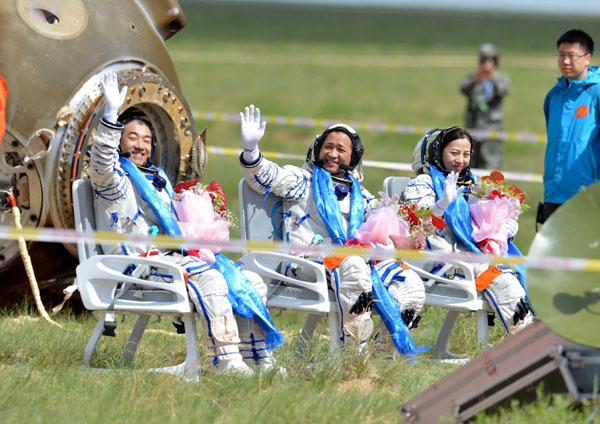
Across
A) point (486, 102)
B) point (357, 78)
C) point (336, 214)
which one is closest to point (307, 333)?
point (336, 214)

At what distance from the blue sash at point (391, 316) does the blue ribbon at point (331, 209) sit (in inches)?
11.9

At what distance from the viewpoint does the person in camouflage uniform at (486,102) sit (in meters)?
12.9

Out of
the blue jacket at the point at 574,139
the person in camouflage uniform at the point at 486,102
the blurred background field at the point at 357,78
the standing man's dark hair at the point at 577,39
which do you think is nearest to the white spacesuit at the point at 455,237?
the blue jacket at the point at 574,139

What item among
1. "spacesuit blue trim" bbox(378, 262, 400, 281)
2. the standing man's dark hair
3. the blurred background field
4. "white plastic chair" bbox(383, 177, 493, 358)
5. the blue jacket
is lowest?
"white plastic chair" bbox(383, 177, 493, 358)

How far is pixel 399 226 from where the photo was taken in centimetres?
559

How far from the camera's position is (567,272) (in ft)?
13.3

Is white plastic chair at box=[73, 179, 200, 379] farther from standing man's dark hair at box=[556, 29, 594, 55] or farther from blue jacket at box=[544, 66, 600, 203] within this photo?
standing man's dark hair at box=[556, 29, 594, 55]

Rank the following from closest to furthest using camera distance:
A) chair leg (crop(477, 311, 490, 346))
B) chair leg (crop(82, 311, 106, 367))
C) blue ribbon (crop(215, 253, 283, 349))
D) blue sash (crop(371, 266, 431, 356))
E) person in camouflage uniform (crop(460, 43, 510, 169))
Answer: blue ribbon (crop(215, 253, 283, 349))
chair leg (crop(82, 311, 106, 367))
blue sash (crop(371, 266, 431, 356))
chair leg (crop(477, 311, 490, 346))
person in camouflage uniform (crop(460, 43, 510, 169))

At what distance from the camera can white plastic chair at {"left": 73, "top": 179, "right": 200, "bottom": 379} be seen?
491 centimetres

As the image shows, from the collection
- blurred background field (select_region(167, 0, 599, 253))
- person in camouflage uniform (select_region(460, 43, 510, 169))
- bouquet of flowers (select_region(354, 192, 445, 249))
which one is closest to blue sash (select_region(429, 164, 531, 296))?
bouquet of flowers (select_region(354, 192, 445, 249))

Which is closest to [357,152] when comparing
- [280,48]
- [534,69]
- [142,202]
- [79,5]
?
[142,202]

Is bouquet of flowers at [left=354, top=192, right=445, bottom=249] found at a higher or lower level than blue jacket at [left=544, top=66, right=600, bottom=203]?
lower

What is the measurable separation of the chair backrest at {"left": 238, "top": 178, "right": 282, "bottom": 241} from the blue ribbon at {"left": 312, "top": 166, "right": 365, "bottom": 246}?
0.25 metres

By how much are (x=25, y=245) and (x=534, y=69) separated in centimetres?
2714
